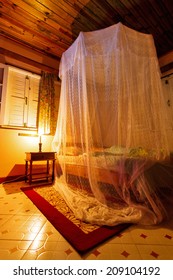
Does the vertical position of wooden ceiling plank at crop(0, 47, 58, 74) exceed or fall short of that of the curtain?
it exceeds it

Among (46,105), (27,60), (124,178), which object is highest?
(27,60)

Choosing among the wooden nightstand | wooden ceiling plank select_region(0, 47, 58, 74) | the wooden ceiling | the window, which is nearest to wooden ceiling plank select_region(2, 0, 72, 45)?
the wooden ceiling

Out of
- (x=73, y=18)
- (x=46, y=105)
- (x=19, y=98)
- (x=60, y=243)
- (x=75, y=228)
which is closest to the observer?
(x=60, y=243)

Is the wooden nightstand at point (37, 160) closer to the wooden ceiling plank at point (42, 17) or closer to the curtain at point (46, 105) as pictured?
the curtain at point (46, 105)

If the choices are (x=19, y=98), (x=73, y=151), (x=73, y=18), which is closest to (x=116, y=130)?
(x=73, y=151)

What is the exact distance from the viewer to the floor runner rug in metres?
1.18

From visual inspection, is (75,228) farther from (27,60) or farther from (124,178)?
(27,60)

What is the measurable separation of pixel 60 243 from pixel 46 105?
2987mm

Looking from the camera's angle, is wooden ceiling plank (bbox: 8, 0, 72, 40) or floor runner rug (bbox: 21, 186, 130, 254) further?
wooden ceiling plank (bbox: 8, 0, 72, 40)

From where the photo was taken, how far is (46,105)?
352cm

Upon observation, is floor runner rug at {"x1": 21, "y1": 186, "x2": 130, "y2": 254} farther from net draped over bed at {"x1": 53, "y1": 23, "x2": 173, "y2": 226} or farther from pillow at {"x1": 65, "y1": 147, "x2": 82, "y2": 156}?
pillow at {"x1": 65, "y1": 147, "x2": 82, "y2": 156}

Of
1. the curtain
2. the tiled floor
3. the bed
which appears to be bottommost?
the tiled floor

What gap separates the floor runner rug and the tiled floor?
0.04m

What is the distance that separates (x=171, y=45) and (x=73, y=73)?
252cm
